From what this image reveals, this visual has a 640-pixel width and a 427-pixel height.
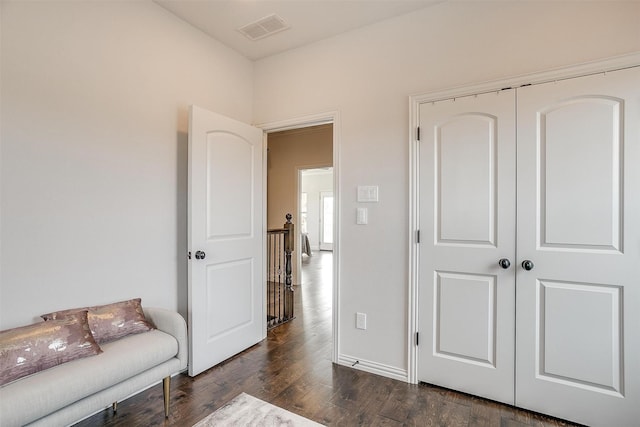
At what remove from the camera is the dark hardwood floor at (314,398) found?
6.46 feet

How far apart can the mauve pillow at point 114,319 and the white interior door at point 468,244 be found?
1.95m

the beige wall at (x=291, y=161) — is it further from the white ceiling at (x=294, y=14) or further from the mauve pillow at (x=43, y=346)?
the mauve pillow at (x=43, y=346)

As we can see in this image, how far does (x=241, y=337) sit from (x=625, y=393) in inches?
106

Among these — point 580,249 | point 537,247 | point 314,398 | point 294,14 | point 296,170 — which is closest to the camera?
point 580,249

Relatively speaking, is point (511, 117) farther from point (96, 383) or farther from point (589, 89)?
point (96, 383)

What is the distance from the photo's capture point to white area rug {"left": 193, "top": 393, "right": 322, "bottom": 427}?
4.84 ft

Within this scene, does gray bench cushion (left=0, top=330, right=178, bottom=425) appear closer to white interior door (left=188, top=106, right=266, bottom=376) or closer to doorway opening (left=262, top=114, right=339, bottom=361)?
white interior door (left=188, top=106, right=266, bottom=376)

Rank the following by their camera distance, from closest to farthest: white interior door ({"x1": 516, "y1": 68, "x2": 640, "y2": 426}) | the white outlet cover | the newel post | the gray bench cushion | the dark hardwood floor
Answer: the gray bench cushion < white interior door ({"x1": 516, "y1": 68, "x2": 640, "y2": 426}) < the dark hardwood floor < the white outlet cover < the newel post

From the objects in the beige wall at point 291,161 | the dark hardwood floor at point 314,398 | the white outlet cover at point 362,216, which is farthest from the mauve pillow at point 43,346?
the beige wall at point 291,161

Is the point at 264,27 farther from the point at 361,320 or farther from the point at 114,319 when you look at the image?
the point at 361,320

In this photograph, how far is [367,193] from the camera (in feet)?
8.57

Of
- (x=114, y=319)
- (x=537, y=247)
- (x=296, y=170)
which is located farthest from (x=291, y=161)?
(x=537, y=247)

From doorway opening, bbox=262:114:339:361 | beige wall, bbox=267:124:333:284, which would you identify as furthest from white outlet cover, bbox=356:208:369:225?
beige wall, bbox=267:124:333:284

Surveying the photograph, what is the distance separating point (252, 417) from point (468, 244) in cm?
171
